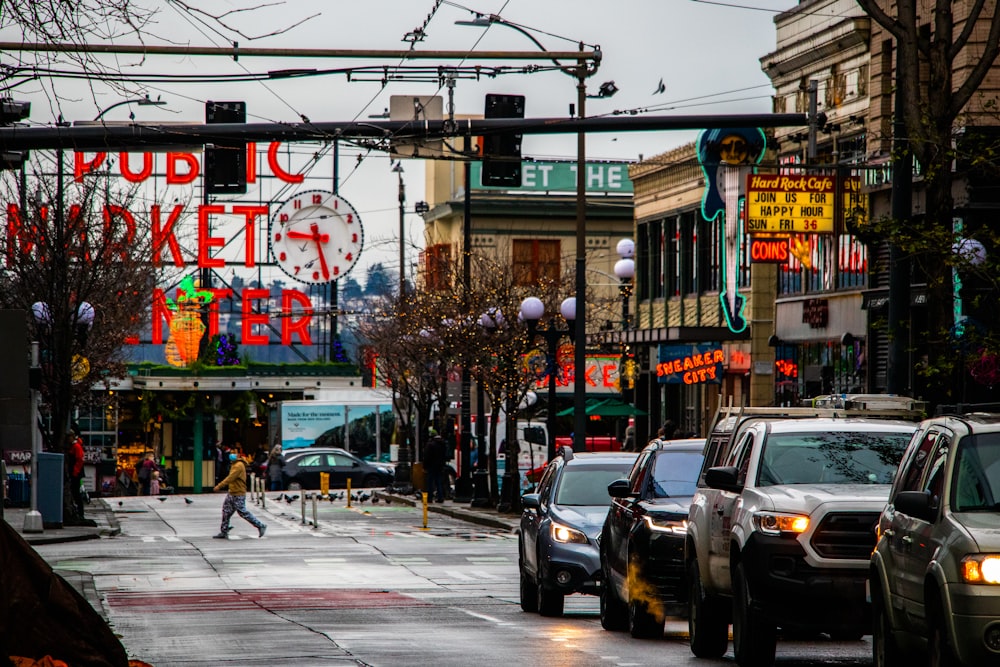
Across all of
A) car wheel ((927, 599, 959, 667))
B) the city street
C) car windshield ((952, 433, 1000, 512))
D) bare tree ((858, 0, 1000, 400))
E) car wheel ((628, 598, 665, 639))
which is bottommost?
the city street

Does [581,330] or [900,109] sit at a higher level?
[900,109]

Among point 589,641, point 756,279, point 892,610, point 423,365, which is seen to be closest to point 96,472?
point 423,365

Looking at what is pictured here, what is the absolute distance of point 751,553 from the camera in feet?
41.1

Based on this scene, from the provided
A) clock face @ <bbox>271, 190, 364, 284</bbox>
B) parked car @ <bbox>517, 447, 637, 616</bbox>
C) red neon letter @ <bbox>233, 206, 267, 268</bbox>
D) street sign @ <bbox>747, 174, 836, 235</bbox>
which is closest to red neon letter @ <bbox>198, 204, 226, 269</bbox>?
red neon letter @ <bbox>233, 206, 267, 268</bbox>

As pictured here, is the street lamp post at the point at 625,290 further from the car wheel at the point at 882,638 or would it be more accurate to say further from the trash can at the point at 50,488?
the car wheel at the point at 882,638

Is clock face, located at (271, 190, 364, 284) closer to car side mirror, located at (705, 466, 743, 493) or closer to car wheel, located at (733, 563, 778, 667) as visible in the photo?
car side mirror, located at (705, 466, 743, 493)

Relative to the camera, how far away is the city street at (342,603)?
14.4 meters

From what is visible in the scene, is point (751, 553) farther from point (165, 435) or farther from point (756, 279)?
point (165, 435)

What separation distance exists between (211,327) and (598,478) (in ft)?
176

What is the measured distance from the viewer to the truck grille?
12352 mm

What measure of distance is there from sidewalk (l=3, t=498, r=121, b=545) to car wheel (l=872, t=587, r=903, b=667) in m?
18.2

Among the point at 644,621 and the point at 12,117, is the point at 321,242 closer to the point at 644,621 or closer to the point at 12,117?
the point at 12,117

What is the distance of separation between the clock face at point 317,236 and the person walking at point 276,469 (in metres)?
7.33

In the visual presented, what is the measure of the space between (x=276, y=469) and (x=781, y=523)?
1777 inches
